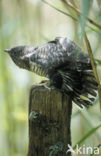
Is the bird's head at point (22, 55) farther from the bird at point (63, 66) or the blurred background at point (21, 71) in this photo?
the blurred background at point (21, 71)

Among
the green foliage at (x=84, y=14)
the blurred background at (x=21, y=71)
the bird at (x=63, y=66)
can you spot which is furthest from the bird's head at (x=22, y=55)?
the blurred background at (x=21, y=71)

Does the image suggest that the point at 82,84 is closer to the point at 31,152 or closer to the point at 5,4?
the point at 31,152

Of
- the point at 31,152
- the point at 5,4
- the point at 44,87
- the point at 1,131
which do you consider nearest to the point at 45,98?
the point at 44,87

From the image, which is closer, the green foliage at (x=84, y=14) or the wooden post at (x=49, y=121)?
the green foliage at (x=84, y=14)

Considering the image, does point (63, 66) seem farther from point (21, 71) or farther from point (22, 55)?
point (21, 71)

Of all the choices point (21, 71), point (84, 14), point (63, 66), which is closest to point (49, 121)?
point (63, 66)
